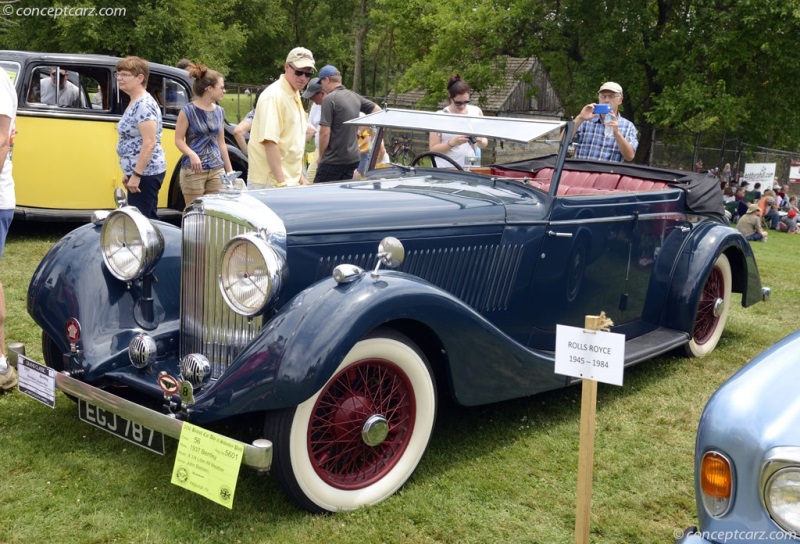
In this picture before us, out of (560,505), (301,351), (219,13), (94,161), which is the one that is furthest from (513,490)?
(219,13)

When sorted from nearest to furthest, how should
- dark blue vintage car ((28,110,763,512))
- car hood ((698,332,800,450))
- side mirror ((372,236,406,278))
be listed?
car hood ((698,332,800,450)) → dark blue vintage car ((28,110,763,512)) → side mirror ((372,236,406,278))

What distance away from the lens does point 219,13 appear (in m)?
32.9

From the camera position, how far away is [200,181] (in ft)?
20.6

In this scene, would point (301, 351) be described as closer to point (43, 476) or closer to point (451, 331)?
point (451, 331)

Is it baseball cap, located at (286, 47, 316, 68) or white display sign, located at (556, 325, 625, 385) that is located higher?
baseball cap, located at (286, 47, 316, 68)

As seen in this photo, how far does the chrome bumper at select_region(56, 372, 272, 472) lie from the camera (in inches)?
107

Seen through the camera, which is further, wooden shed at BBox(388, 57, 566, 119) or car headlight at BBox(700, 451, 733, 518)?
wooden shed at BBox(388, 57, 566, 119)

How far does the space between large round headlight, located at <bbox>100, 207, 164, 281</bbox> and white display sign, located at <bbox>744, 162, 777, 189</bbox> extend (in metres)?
22.1

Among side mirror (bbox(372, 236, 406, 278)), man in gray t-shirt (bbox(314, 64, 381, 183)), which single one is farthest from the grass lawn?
man in gray t-shirt (bbox(314, 64, 381, 183))

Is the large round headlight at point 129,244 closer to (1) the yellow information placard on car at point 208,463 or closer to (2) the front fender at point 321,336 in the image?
(2) the front fender at point 321,336

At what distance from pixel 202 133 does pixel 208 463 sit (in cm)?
397

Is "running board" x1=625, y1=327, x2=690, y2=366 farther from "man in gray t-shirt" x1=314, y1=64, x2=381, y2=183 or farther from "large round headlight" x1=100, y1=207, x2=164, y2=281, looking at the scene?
"man in gray t-shirt" x1=314, y1=64, x2=381, y2=183

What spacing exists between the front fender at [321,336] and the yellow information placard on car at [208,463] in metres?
0.15

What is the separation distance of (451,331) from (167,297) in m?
1.43
